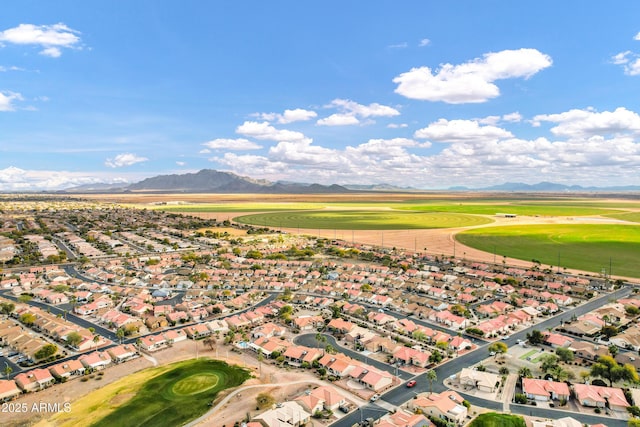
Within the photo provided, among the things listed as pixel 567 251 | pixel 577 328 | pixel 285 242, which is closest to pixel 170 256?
pixel 285 242

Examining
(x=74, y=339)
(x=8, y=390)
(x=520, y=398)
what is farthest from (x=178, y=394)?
(x=520, y=398)

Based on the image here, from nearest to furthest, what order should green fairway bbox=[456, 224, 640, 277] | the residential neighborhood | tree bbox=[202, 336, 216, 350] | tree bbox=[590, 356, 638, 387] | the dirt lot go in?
the dirt lot → the residential neighborhood → tree bbox=[590, 356, 638, 387] → tree bbox=[202, 336, 216, 350] → green fairway bbox=[456, 224, 640, 277]

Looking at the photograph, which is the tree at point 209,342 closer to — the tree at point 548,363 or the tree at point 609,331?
the tree at point 548,363

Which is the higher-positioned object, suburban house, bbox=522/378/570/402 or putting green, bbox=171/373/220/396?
suburban house, bbox=522/378/570/402

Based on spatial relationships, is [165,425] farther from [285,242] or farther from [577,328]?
[285,242]

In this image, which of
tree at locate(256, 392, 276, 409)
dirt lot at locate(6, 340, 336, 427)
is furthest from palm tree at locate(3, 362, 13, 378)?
tree at locate(256, 392, 276, 409)

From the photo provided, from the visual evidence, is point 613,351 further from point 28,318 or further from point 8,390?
point 28,318

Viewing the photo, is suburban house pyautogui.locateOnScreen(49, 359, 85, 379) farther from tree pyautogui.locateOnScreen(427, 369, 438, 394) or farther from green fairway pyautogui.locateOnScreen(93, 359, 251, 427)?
tree pyautogui.locateOnScreen(427, 369, 438, 394)
